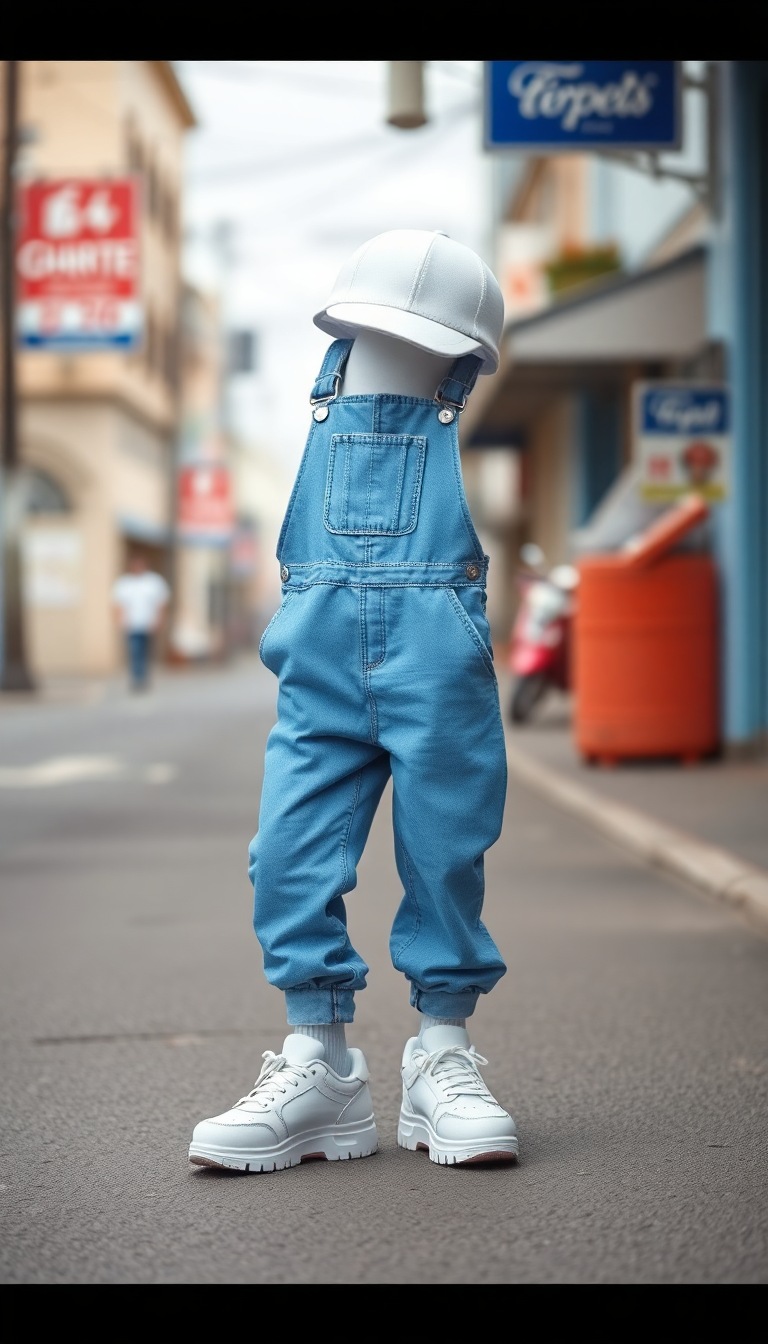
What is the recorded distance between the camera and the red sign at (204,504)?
38.2 meters

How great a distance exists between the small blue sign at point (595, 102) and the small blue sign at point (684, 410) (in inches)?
56.2

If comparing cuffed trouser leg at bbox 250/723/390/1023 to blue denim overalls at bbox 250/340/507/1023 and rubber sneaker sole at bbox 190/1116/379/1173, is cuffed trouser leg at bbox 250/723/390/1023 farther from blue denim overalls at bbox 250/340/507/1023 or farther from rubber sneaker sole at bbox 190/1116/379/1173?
rubber sneaker sole at bbox 190/1116/379/1173

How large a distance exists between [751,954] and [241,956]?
1.51 metres

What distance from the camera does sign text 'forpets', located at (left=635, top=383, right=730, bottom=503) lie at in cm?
1062

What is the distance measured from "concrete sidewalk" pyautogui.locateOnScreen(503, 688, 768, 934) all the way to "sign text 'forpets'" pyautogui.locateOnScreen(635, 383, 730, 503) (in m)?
1.69

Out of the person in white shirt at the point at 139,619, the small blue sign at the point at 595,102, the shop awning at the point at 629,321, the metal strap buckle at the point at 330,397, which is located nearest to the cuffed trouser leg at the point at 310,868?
the metal strap buckle at the point at 330,397

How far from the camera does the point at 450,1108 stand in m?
3.11

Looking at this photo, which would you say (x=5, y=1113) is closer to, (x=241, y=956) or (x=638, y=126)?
(x=241, y=956)

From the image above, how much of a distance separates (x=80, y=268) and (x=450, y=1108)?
2363cm

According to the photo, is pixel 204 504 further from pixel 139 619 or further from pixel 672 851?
pixel 672 851

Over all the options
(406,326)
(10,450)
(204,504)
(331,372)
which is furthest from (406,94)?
(204,504)

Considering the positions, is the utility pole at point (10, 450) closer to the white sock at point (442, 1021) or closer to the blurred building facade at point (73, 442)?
the blurred building facade at point (73, 442)
